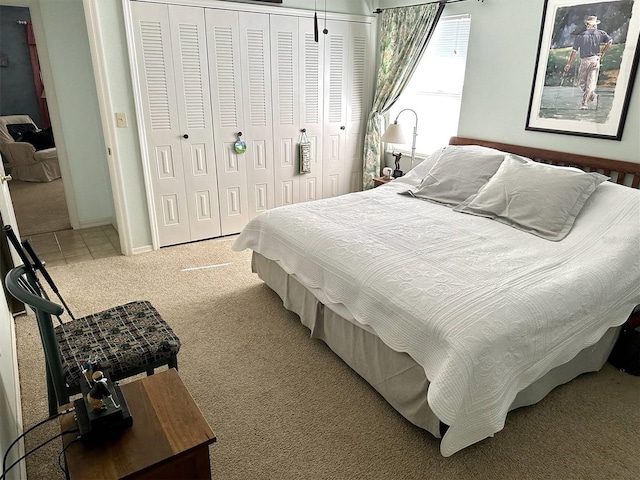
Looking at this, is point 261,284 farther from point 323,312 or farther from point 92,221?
point 92,221

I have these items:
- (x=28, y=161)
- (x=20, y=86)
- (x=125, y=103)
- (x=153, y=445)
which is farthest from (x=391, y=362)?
(x=20, y=86)

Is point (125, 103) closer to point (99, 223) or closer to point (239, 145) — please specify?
point (239, 145)

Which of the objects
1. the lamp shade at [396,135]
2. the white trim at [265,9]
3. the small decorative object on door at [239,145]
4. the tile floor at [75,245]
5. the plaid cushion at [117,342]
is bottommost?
the tile floor at [75,245]

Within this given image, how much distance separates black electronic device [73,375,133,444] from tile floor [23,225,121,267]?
2.72 m

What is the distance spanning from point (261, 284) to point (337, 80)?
2.37 metres

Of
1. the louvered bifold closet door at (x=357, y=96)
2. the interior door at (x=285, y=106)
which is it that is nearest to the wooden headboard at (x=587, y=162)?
the louvered bifold closet door at (x=357, y=96)

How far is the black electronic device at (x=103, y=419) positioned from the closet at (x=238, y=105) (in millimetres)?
2683

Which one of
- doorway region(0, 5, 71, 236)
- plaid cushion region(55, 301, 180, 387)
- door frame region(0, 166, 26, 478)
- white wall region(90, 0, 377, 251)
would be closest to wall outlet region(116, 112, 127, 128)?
white wall region(90, 0, 377, 251)

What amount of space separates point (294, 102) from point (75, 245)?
97.2 inches

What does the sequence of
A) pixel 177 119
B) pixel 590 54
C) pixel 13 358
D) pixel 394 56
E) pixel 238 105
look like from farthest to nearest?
pixel 394 56
pixel 238 105
pixel 177 119
pixel 590 54
pixel 13 358

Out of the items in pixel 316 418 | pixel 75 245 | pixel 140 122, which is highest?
pixel 140 122

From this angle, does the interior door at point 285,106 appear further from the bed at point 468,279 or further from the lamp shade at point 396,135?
the bed at point 468,279

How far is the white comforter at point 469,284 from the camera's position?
1.62 m

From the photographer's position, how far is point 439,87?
409 cm
